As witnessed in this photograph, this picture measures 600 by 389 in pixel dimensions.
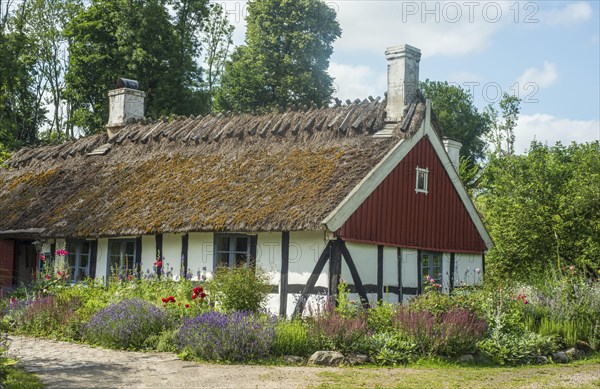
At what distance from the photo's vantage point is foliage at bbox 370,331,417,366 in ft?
37.4

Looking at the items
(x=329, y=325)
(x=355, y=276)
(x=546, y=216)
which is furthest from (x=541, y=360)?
(x=546, y=216)

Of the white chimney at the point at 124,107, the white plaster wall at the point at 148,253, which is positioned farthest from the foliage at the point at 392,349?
the white chimney at the point at 124,107

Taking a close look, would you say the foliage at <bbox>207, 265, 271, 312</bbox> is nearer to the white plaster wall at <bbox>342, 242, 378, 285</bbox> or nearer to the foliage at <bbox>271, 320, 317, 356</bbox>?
the white plaster wall at <bbox>342, 242, 378, 285</bbox>

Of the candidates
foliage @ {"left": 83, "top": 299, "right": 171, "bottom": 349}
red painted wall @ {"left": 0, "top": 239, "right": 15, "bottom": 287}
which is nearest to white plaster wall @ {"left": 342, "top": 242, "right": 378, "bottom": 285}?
foliage @ {"left": 83, "top": 299, "right": 171, "bottom": 349}

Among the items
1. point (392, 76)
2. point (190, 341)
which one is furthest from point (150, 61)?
point (190, 341)

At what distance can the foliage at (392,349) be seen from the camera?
11.4m

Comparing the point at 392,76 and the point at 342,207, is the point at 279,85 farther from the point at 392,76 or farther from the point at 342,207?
the point at 342,207

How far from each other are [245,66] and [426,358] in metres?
22.2

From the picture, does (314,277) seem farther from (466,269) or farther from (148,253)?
(466,269)

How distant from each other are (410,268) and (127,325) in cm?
679

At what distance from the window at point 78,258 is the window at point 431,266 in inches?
320

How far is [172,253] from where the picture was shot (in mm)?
16562

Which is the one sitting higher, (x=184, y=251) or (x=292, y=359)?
(x=184, y=251)

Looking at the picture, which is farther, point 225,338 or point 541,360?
point 541,360
